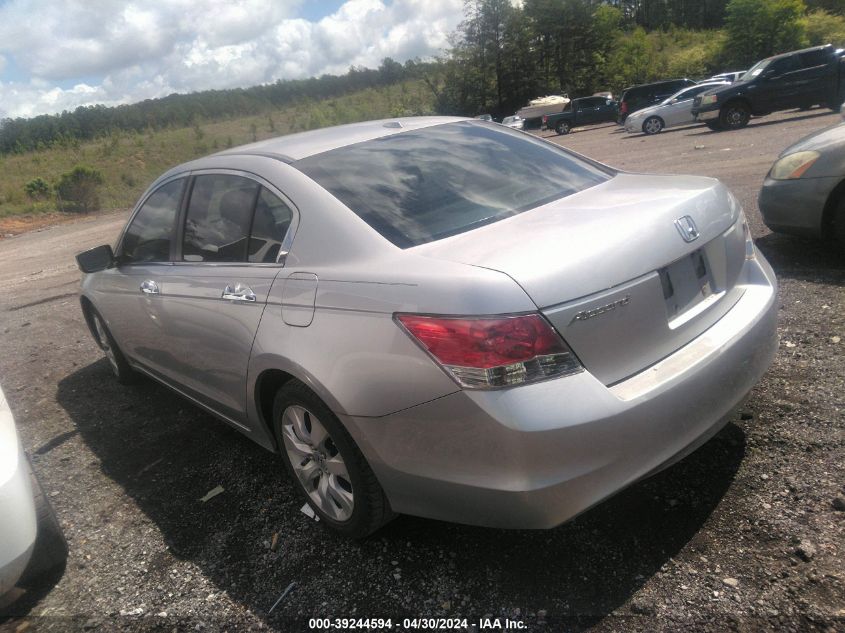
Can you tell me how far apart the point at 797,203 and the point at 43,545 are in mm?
5179

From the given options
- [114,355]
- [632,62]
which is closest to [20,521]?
[114,355]

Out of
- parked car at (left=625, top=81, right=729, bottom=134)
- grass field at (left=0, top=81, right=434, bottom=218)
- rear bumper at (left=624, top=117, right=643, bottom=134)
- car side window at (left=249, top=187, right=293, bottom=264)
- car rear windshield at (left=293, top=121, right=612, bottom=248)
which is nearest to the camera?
car rear windshield at (left=293, top=121, right=612, bottom=248)

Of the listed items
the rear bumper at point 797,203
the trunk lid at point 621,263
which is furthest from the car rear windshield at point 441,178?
the rear bumper at point 797,203

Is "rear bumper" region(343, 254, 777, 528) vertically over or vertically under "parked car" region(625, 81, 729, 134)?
over

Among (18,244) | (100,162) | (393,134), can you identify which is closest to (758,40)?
(100,162)

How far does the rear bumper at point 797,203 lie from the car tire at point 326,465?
13.3 feet

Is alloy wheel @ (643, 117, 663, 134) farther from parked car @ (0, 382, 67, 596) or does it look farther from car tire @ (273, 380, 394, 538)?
parked car @ (0, 382, 67, 596)

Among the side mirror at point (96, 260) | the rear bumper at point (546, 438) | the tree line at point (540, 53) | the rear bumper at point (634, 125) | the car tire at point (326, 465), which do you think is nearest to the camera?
the rear bumper at point (546, 438)

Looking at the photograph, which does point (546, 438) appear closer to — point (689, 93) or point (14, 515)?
point (14, 515)

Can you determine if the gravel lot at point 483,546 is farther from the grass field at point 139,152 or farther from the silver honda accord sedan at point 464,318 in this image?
the grass field at point 139,152

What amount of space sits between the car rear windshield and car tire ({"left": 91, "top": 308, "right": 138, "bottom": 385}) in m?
2.67

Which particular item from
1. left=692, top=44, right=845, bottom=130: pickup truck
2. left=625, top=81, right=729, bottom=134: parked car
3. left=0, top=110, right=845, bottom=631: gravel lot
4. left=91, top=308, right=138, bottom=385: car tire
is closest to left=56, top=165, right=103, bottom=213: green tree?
left=625, top=81, right=729, bottom=134: parked car

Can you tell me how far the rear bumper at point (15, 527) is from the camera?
7.15 feet

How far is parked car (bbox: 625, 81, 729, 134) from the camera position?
23.1m
